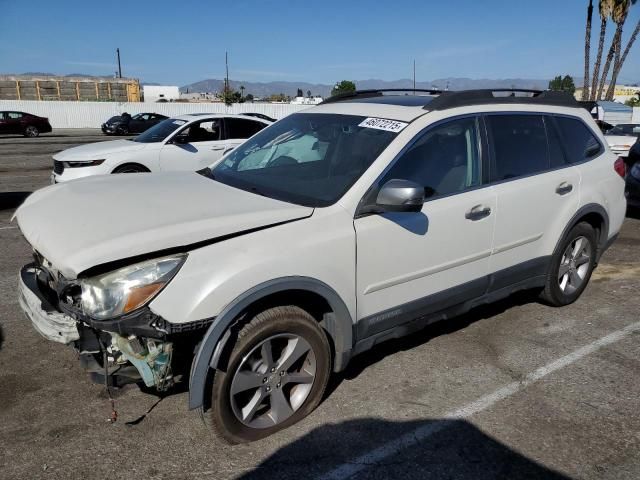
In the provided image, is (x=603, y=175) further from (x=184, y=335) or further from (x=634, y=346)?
(x=184, y=335)

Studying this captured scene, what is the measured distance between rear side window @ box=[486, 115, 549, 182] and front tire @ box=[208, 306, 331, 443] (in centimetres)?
177

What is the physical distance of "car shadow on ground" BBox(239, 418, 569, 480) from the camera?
262 centimetres

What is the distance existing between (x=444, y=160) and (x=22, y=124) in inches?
1145

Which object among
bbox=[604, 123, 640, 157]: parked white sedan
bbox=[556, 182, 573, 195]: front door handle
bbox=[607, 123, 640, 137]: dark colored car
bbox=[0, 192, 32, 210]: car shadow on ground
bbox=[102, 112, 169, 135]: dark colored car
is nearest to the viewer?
bbox=[556, 182, 573, 195]: front door handle

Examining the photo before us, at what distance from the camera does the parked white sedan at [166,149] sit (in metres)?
8.38

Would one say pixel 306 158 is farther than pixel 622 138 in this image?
No

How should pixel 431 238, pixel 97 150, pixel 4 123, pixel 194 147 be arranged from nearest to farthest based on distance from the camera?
1. pixel 431 238
2. pixel 97 150
3. pixel 194 147
4. pixel 4 123

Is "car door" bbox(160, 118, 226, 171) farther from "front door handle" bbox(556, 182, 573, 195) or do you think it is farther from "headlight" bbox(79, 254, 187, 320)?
"headlight" bbox(79, 254, 187, 320)

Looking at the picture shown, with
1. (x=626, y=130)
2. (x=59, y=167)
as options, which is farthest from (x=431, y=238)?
(x=626, y=130)

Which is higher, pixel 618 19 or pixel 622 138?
pixel 618 19

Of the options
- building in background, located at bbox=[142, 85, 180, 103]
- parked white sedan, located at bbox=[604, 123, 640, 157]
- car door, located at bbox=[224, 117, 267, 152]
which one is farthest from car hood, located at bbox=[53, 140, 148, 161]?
building in background, located at bbox=[142, 85, 180, 103]

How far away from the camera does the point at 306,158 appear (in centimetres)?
370

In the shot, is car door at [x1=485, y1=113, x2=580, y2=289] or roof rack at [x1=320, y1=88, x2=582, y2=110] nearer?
roof rack at [x1=320, y1=88, x2=582, y2=110]

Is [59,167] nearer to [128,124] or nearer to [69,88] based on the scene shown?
[128,124]
